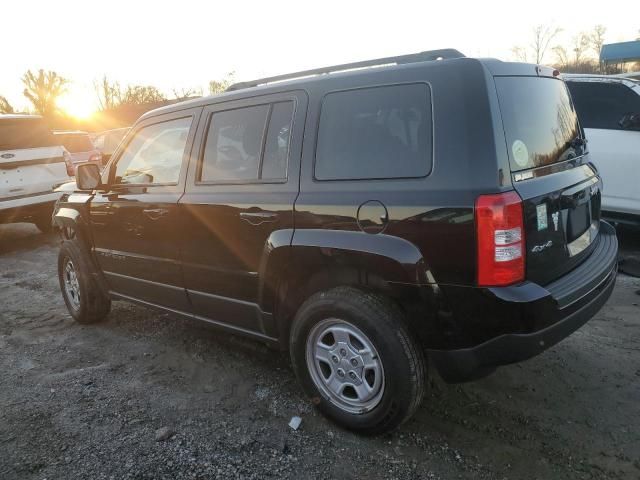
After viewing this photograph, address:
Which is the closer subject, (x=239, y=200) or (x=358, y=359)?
(x=358, y=359)

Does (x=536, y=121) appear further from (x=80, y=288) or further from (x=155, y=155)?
(x=80, y=288)

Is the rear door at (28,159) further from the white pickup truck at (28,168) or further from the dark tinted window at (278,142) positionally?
the dark tinted window at (278,142)

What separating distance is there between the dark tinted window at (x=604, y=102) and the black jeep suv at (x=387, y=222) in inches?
119

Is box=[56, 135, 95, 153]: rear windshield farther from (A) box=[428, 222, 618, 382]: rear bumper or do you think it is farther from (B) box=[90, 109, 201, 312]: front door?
(A) box=[428, 222, 618, 382]: rear bumper

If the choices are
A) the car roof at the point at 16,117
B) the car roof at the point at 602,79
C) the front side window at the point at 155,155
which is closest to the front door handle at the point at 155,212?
the front side window at the point at 155,155

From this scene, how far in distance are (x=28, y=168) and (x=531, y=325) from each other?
7.96 metres

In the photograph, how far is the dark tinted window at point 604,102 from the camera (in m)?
5.56

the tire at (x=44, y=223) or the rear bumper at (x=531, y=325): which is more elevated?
the rear bumper at (x=531, y=325)

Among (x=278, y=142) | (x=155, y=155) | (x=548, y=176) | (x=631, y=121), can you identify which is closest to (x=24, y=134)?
(x=155, y=155)

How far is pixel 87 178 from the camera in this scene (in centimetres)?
412

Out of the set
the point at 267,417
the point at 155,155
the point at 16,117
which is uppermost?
the point at 16,117

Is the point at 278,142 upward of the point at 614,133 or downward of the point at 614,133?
upward

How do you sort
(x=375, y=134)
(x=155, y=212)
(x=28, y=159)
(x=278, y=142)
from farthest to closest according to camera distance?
(x=28, y=159) → (x=155, y=212) → (x=278, y=142) → (x=375, y=134)

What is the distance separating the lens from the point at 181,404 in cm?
316
